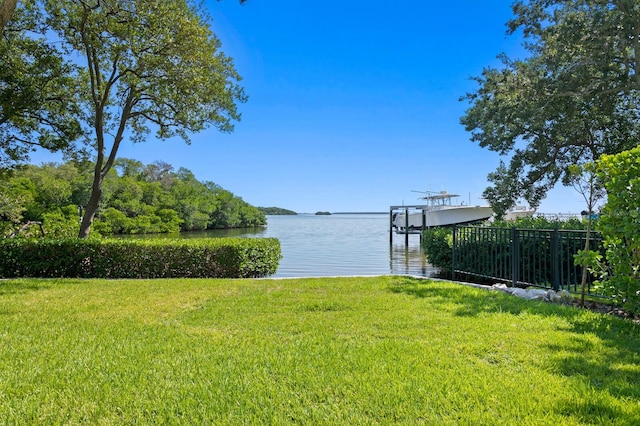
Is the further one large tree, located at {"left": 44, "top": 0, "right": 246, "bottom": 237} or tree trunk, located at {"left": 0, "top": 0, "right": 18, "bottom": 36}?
large tree, located at {"left": 44, "top": 0, "right": 246, "bottom": 237}

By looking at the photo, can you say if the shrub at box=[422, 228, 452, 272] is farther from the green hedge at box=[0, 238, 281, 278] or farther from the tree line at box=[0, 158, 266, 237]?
the tree line at box=[0, 158, 266, 237]

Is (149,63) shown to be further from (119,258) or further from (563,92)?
(563,92)

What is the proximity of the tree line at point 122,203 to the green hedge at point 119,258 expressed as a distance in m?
11.7

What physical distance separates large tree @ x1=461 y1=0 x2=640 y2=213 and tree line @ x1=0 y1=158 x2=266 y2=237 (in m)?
21.4

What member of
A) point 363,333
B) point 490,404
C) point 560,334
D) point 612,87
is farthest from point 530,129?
point 490,404

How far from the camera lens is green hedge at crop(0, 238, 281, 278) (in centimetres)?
870

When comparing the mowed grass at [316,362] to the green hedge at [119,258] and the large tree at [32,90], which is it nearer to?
the green hedge at [119,258]

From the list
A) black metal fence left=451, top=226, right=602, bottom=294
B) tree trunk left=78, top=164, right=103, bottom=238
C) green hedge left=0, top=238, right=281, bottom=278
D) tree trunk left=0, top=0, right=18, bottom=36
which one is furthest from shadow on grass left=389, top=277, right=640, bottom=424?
tree trunk left=78, top=164, right=103, bottom=238

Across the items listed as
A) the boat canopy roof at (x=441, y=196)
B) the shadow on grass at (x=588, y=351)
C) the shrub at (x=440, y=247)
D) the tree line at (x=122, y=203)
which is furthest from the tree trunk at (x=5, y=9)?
the boat canopy roof at (x=441, y=196)

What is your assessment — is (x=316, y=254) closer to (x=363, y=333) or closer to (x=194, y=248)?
(x=194, y=248)

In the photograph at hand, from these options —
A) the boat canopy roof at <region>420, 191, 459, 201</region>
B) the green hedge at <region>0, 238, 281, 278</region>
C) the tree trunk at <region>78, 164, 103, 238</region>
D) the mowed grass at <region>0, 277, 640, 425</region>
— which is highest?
the boat canopy roof at <region>420, 191, 459, 201</region>

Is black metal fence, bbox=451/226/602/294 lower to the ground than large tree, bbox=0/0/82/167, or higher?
lower

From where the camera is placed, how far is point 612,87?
10.6 metres

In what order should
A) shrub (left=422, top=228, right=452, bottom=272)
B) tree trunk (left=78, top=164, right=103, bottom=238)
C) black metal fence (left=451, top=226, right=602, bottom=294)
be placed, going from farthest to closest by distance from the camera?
tree trunk (left=78, top=164, right=103, bottom=238)
shrub (left=422, top=228, right=452, bottom=272)
black metal fence (left=451, top=226, right=602, bottom=294)
